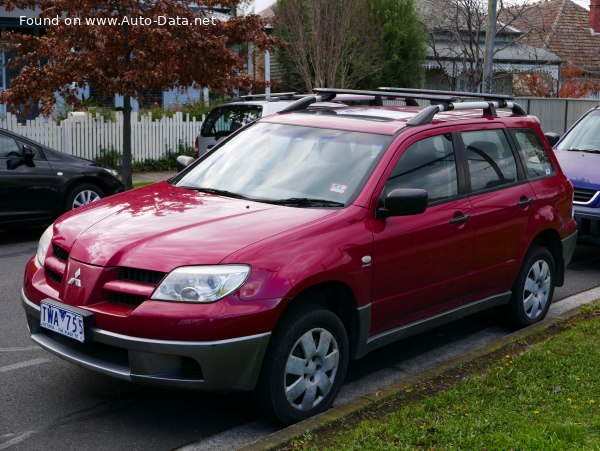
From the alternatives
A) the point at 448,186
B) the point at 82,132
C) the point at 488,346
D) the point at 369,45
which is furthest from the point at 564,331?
the point at 369,45

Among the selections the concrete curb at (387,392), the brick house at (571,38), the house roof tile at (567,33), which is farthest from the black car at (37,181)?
the house roof tile at (567,33)

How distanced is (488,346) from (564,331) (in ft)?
2.77

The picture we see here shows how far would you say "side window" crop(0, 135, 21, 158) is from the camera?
10.9 m

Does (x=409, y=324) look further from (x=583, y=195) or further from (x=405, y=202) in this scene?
(x=583, y=195)

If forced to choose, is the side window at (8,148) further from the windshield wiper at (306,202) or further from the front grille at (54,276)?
the windshield wiper at (306,202)

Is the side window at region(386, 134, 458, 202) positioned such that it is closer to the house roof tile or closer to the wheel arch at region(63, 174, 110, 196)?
the wheel arch at region(63, 174, 110, 196)

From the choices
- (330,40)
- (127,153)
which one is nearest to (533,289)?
(127,153)

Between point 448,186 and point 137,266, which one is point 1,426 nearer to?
point 137,266

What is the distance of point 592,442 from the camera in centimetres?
440

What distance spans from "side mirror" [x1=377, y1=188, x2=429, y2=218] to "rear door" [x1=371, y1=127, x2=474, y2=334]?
129 mm

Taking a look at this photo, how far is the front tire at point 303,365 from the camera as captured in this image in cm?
473

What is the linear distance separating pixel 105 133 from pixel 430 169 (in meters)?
13.6

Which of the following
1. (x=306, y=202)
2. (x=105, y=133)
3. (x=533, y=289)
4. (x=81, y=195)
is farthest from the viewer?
(x=105, y=133)

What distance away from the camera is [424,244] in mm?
5711
